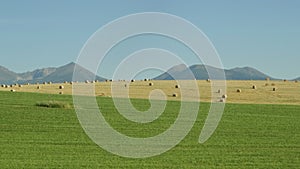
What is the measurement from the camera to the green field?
21.2m

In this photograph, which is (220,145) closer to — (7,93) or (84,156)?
(84,156)

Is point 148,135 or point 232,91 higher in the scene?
point 232,91

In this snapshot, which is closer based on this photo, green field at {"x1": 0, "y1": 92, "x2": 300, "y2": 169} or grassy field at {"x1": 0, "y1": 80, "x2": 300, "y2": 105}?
green field at {"x1": 0, "y1": 92, "x2": 300, "y2": 169}

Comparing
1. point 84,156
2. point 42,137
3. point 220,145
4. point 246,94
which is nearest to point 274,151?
point 220,145

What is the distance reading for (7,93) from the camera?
2090 inches

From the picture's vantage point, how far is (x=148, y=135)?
2917cm

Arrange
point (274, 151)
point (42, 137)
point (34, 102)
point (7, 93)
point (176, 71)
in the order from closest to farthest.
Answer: point (176, 71) → point (274, 151) → point (42, 137) → point (34, 102) → point (7, 93)

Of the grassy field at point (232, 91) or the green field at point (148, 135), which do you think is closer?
the green field at point (148, 135)

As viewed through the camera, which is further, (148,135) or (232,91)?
(232,91)

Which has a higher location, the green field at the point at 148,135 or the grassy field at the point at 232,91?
the grassy field at the point at 232,91

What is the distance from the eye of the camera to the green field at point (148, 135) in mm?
21250

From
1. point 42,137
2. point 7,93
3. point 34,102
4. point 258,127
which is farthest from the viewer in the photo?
point 7,93

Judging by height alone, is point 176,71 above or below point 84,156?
above

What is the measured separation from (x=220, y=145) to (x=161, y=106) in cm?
2014
